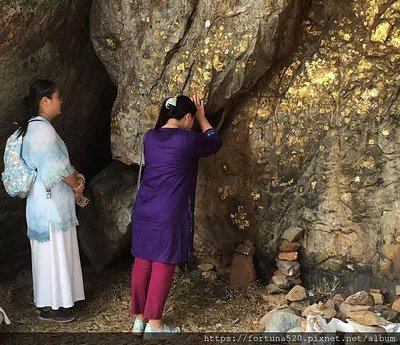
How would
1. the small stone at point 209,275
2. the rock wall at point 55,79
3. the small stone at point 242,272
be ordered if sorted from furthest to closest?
1. the small stone at point 209,275
2. the small stone at point 242,272
3. the rock wall at point 55,79

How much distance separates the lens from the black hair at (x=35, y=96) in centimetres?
421

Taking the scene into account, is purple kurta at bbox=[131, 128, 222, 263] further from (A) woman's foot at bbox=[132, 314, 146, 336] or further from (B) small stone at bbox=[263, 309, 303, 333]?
(B) small stone at bbox=[263, 309, 303, 333]

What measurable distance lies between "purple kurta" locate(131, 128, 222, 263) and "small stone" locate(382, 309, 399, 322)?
1.27 m

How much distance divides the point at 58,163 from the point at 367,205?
6.69ft

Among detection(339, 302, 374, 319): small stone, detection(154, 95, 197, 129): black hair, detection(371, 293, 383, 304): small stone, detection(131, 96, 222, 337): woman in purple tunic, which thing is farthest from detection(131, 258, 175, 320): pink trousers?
detection(371, 293, 383, 304): small stone

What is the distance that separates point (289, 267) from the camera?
14.9 ft

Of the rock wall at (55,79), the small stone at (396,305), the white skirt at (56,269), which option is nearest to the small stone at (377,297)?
the small stone at (396,305)

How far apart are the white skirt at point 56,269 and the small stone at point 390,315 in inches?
79.0

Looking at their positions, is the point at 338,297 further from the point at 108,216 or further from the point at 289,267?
the point at 108,216

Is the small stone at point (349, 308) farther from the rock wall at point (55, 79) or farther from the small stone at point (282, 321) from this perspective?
the rock wall at point (55, 79)

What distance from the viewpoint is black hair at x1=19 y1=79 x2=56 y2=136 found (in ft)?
13.8

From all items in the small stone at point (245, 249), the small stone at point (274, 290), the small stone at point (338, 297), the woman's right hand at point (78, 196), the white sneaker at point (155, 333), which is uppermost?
the woman's right hand at point (78, 196)

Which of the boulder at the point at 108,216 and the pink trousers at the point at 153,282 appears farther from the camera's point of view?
the boulder at the point at 108,216

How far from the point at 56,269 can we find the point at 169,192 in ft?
3.06
